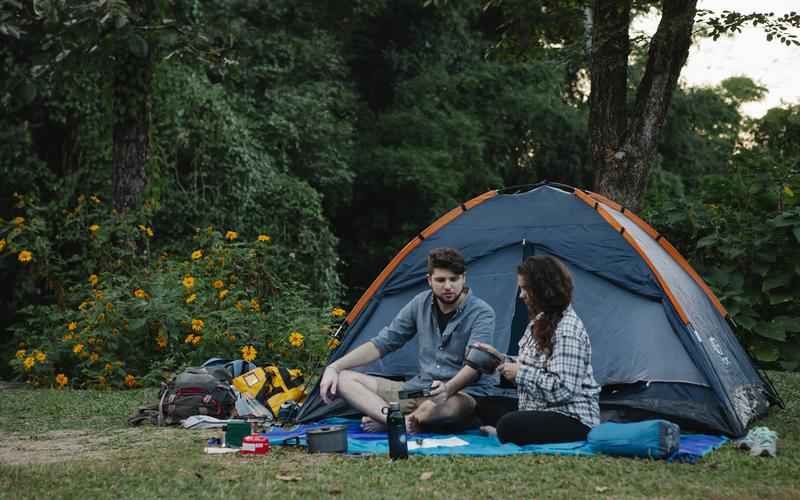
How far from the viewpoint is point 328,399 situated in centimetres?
538

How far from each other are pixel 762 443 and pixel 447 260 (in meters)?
1.87

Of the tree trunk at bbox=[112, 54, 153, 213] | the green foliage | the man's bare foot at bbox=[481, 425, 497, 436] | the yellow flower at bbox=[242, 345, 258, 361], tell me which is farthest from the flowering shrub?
the green foliage

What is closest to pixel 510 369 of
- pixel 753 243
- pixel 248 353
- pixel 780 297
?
pixel 248 353

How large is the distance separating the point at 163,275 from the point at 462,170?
38.1 feet

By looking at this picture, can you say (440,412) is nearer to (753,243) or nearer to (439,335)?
(439,335)

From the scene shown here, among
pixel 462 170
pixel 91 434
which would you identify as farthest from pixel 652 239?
pixel 462 170

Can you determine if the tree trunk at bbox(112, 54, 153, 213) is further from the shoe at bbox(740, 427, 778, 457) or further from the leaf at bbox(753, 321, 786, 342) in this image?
the shoe at bbox(740, 427, 778, 457)

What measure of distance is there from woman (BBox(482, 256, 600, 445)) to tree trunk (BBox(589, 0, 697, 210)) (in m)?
4.06

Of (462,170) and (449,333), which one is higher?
(462,170)

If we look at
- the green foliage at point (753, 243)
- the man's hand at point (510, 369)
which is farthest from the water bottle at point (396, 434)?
the green foliage at point (753, 243)

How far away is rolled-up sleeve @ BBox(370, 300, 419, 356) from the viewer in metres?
5.68

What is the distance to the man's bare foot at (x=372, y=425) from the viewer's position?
552cm

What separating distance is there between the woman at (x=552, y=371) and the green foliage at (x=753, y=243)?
4593mm

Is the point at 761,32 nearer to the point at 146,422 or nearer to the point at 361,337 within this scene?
the point at 361,337
